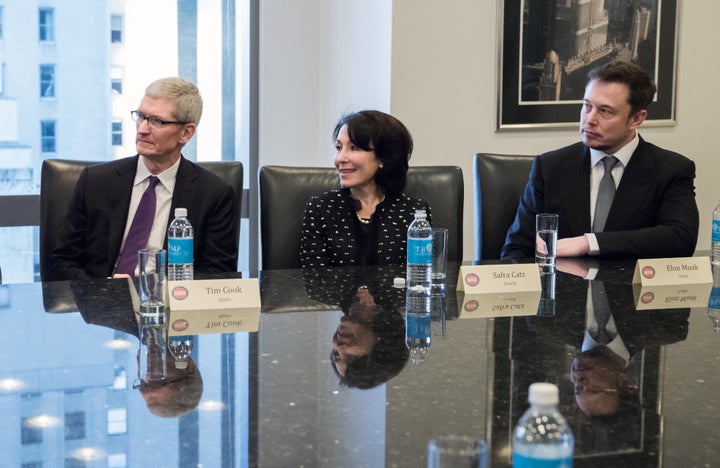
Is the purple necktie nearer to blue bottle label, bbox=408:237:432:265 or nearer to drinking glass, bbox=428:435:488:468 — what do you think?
blue bottle label, bbox=408:237:432:265

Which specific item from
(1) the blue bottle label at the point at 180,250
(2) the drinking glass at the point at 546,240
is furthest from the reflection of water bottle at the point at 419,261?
(1) the blue bottle label at the point at 180,250

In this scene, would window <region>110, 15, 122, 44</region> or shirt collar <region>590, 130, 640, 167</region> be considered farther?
window <region>110, 15, 122, 44</region>

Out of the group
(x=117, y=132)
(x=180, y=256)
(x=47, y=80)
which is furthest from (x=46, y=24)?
(x=180, y=256)

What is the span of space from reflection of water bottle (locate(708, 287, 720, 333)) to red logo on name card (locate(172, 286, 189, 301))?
1168 millimetres

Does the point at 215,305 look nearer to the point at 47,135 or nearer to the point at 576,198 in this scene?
the point at 576,198

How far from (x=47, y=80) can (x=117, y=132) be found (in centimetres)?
40

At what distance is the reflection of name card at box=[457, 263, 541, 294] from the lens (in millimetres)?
2461

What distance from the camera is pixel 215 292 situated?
7.16ft

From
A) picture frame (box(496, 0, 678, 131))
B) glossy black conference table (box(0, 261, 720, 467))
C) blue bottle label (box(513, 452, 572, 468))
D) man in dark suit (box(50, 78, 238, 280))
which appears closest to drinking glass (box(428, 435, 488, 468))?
blue bottle label (box(513, 452, 572, 468))

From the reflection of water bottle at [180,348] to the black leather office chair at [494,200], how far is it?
1823 millimetres

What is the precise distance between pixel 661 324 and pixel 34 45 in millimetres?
3394

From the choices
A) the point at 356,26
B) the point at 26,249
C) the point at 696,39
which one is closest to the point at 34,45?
the point at 26,249

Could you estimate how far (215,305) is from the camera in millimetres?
2172

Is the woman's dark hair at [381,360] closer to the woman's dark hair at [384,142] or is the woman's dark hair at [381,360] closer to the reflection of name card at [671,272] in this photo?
the reflection of name card at [671,272]
